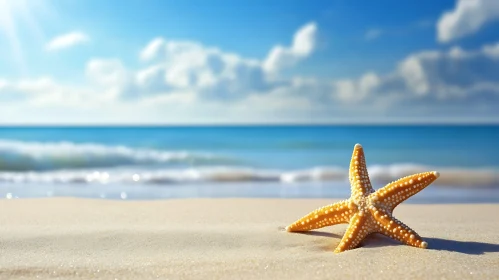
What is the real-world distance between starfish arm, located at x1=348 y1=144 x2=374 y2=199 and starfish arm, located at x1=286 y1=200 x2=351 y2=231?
117 mm

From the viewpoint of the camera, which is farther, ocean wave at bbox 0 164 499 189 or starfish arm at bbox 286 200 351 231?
ocean wave at bbox 0 164 499 189

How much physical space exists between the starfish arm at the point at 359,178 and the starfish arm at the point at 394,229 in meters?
0.18

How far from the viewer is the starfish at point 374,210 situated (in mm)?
3244

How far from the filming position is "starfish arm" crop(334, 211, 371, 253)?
3258 mm

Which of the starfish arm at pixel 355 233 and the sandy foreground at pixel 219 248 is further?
the starfish arm at pixel 355 233

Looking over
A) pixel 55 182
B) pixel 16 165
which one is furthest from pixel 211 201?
pixel 16 165

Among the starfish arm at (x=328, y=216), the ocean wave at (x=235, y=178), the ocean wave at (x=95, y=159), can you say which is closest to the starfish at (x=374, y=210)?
the starfish arm at (x=328, y=216)

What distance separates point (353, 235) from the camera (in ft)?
10.7

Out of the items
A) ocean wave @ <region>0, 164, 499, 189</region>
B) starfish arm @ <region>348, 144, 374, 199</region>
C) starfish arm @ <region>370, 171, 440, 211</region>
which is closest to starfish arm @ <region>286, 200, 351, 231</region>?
starfish arm @ <region>348, 144, 374, 199</region>

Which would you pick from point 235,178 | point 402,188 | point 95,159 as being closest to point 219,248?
point 402,188

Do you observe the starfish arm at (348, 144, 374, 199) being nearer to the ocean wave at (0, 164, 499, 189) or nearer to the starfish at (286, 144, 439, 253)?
the starfish at (286, 144, 439, 253)

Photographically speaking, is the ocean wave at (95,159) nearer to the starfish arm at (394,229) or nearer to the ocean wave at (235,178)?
the ocean wave at (235,178)

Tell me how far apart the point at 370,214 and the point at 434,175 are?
52cm

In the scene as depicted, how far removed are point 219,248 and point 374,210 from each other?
115 cm
